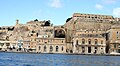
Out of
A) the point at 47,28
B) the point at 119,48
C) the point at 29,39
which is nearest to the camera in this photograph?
the point at 119,48

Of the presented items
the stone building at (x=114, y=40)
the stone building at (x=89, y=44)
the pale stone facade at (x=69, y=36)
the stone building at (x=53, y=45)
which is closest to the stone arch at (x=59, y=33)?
the pale stone facade at (x=69, y=36)

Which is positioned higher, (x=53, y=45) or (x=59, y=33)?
(x=59, y=33)

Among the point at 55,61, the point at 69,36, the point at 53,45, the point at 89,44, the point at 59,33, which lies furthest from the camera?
the point at 59,33

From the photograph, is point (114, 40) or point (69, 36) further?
point (69, 36)

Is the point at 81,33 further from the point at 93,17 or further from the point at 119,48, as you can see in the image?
the point at 93,17

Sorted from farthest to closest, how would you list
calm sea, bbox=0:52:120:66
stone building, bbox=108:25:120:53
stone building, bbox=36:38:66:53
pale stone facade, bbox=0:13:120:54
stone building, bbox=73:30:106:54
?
stone building, bbox=36:38:66:53 → pale stone facade, bbox=0:13:120:54 → stone building, bbox=73:30:106:54 → stone building, bbox=108:25:120:53 → calm sea, bbox=0:52:120:66

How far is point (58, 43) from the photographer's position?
368 ft

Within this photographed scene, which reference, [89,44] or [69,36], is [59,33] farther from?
[89,44]

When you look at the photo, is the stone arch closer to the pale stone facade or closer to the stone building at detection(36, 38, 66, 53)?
the pale stone facade

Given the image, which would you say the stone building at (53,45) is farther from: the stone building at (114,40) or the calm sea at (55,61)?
the calm sea at (55,61)

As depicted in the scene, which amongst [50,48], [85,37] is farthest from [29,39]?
[85,37]

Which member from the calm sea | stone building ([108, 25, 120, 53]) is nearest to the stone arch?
stone building ([108, 25, 120, 53])

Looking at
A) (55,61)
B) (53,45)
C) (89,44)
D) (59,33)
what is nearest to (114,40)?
(89,44)

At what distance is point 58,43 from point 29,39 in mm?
12928
